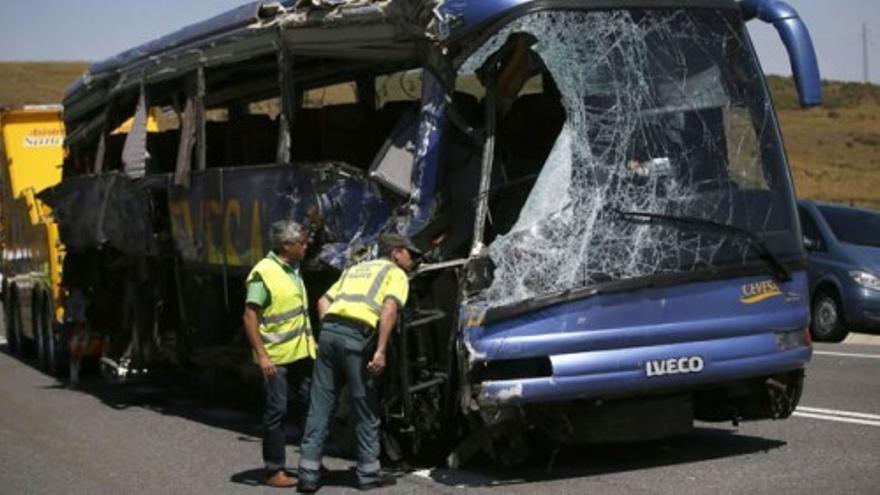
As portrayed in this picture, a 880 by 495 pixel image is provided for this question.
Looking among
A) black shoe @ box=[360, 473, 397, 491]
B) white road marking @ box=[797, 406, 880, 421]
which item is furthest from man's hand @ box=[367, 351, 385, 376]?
white road marking @ box=[797, 406, 880, 421]

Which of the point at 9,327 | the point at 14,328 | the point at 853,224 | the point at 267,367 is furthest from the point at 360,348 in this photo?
the point at 9,327

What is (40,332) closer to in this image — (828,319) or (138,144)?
(138,144)

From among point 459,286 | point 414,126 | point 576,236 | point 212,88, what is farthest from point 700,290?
point 212,88

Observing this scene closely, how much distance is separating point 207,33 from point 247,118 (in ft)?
4.50

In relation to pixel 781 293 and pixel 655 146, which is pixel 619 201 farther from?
pixel 781 293

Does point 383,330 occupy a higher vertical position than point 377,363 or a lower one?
higher

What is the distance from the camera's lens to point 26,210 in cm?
1805

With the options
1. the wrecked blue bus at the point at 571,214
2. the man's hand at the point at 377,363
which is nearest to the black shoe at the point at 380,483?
the wrecked blue bus at the point at 571,214

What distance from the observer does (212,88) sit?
12.9 meters

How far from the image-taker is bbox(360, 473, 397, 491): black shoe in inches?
347

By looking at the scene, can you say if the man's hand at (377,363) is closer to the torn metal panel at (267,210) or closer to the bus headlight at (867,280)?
the torn metal panel at (267,210)

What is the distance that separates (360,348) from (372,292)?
0.34m

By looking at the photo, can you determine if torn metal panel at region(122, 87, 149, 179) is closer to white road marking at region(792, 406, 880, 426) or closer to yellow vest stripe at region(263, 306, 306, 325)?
yellow vest stripe at region(263, 306, 306, 325)

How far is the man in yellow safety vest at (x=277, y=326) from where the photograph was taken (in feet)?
29.7
